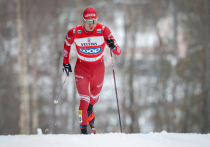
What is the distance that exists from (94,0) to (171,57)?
5.73 metres

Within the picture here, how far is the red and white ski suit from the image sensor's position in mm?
4105

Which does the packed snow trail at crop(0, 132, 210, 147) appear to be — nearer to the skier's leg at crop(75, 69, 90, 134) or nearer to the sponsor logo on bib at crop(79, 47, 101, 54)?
the skier's leg at crop(75, 69, 90, 134)

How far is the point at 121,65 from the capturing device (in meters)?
12.7

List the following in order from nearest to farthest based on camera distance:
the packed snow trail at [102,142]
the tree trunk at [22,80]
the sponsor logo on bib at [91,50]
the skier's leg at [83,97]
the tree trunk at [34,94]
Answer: the packed snow trail at [102,142], the skier's leg at [83,97], the sponsor logo on bib at [91,50], the tree trunk at [22,80], the tree trunk at [34,94]

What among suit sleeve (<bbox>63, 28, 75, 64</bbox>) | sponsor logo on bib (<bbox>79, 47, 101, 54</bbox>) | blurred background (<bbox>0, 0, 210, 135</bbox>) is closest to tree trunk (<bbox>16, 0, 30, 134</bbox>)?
blurred background (<bbox>0, 0, 210, 135</bbox>)

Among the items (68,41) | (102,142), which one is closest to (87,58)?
(68,41)

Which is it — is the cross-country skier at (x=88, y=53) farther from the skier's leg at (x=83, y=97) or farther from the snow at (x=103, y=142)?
the snow at (x=103, y=142)

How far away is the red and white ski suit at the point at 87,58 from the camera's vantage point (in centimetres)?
411

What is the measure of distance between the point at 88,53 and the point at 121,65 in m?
8.46

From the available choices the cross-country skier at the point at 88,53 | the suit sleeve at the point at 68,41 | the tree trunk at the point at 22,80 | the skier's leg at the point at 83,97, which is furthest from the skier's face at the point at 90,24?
the tree trunk at the point at 22,80

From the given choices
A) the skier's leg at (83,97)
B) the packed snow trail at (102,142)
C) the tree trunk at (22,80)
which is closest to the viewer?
the packed snow trail at (102,142)

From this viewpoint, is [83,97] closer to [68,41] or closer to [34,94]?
[68,41]

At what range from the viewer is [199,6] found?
1330 centimetres

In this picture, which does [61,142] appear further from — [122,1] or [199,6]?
[199,6]
